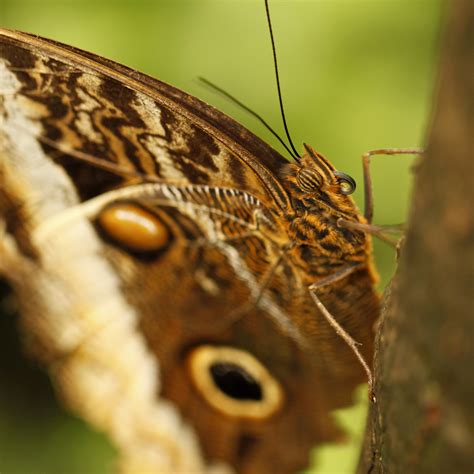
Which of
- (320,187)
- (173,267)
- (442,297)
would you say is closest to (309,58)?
(173,267)

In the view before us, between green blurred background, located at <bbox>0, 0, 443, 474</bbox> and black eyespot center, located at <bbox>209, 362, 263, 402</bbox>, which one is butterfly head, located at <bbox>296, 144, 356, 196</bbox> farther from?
green blurred background, located at <bbox>0, 0, 443, 474</bbox>

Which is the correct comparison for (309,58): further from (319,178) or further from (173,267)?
(319,178)

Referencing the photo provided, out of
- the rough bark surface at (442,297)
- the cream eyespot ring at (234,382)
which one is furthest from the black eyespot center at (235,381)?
the rough bark surface at (442,297)

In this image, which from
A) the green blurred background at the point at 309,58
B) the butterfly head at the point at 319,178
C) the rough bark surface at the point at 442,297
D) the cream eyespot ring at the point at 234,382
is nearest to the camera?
the rough bark surface at the point at 442,297

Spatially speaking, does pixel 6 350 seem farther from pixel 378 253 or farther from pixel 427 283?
pixel 427 283

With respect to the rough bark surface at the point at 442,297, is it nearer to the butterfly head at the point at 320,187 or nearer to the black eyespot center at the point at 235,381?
the butterfly head at the point at 320,187

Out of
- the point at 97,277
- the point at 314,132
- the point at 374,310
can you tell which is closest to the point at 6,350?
the point at 97,277
